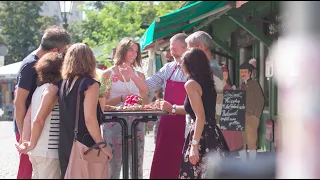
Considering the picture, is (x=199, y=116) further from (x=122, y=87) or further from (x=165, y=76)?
(x=122, y=87)

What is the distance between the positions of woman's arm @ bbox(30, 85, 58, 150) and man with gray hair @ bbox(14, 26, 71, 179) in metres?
0.42

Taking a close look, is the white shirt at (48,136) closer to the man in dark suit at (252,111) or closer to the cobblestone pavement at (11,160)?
the cobblestone pavement at (11,160)

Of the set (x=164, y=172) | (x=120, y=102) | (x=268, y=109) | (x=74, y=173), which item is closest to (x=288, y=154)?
(x=74, y=173)

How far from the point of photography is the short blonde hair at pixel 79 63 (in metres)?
4.50

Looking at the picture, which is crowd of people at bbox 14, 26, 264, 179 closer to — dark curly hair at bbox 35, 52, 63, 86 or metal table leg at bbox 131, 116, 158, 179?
dark curly hair at bbox 35, 52, 63, 86

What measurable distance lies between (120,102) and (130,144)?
455mm

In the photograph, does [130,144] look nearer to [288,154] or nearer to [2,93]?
[288,154]

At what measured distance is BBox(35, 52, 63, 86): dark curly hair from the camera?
4.81 metres

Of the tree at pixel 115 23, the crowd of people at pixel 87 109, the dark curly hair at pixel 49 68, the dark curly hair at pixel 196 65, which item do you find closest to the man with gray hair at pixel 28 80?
the crowd of people at pixel 87 109

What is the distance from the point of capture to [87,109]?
4328 mm

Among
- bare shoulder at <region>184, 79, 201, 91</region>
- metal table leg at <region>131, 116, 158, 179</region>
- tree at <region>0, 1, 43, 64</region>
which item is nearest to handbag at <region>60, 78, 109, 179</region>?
bare shoulder at <region>184, 79, 201, 91</region>

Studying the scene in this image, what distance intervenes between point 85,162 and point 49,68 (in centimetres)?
93

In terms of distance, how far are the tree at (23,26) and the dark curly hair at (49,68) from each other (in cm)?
3766

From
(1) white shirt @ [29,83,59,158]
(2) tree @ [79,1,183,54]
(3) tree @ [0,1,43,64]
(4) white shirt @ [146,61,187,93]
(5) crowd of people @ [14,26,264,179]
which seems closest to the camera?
(5) crowd of people @ [14,26,264,179]
